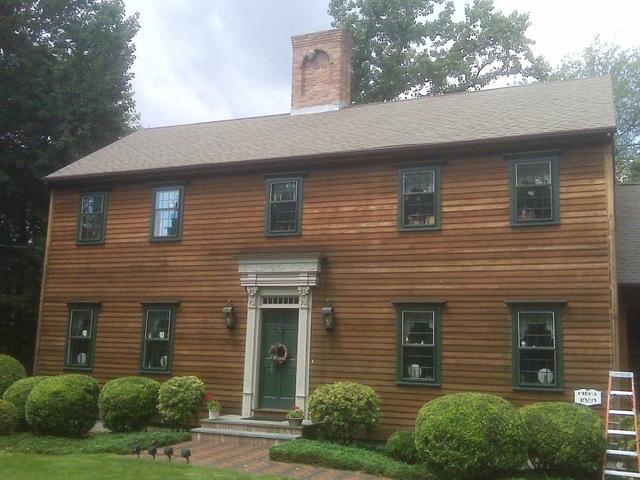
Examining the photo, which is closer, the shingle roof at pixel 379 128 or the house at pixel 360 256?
the house at pixel 360 256

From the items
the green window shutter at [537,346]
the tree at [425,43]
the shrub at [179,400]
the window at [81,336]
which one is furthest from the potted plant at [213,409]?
the tree at [425,43]

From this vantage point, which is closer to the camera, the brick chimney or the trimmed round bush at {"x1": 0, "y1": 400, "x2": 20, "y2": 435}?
the trimmed round bush at {"x1": 0, "y1": 400, "x2": 20, "y2": 435}

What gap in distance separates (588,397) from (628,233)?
4634 mm

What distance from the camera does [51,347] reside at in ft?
54.8

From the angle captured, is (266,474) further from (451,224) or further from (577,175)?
(577,175)

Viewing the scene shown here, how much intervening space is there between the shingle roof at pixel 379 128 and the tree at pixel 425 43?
1308 cm

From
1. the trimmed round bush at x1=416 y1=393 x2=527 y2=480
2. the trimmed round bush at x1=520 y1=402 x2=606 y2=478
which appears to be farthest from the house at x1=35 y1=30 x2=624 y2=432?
the trimmed round bush at x1=416 y1=393 x2=527 y2=480

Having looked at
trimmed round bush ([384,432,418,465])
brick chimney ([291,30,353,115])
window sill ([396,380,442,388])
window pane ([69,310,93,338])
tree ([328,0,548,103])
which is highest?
tree ([328,0,548,103])

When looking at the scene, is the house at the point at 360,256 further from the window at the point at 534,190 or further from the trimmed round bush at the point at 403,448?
the trimmed round bush at the point at 403,448

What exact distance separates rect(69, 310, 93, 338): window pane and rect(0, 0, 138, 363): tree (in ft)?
23.8

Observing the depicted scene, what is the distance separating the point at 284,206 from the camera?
1488 cm

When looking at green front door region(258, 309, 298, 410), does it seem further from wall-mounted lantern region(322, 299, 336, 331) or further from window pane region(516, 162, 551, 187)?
window pane region(516, 162, 551, 187)

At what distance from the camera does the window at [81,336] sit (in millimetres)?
16344

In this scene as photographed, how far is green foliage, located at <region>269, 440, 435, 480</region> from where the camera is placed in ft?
33.1
